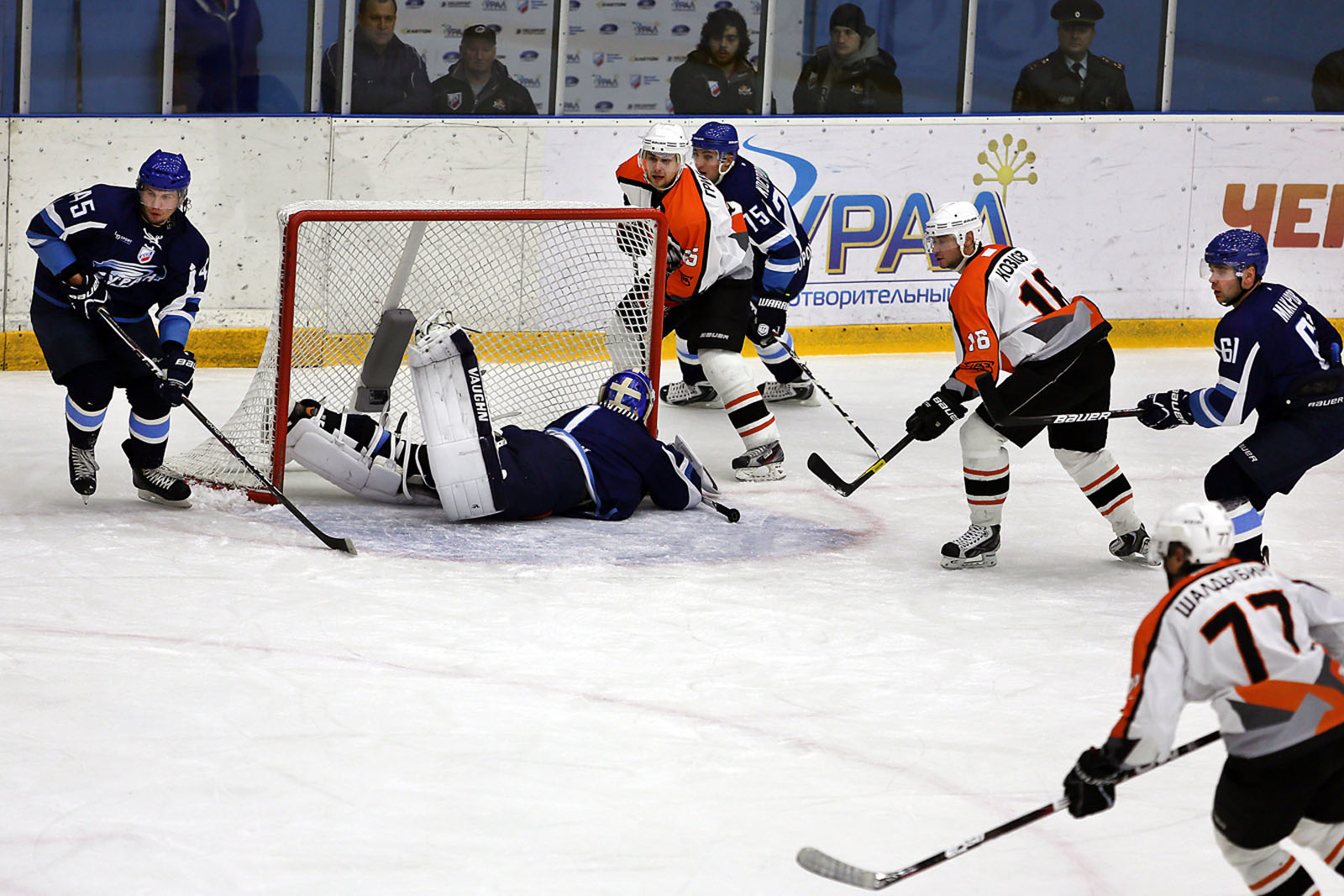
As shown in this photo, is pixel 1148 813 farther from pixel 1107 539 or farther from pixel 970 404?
pixel 970 404

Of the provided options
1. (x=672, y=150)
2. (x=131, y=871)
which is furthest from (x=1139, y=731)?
(x=672, y=150)

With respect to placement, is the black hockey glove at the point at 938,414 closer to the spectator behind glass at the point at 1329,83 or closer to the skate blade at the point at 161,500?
A: the skate blade at the point at 161,500

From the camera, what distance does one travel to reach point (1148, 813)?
2.67 m

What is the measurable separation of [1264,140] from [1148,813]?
575 cm

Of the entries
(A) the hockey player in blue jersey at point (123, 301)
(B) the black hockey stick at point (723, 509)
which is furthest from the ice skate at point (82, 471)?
(B) the black hockey stick at point (723, 509)

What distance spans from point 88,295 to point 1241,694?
317 cm

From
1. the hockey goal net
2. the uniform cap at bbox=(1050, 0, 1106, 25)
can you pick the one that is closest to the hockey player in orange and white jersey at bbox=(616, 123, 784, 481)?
the hockey goal net

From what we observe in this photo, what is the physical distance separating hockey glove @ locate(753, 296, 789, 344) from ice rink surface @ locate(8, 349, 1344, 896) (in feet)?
3.17

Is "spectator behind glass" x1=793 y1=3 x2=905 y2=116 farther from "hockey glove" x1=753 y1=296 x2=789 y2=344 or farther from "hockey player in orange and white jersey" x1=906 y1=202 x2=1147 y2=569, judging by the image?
"hockey player in orange and white jersey" x1=906 y1=202 x2=1147 y2=569

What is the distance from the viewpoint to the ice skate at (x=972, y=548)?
13.8ft

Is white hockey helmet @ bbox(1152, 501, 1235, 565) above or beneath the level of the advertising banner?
beneath

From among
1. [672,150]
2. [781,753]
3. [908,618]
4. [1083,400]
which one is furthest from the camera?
[672,150]

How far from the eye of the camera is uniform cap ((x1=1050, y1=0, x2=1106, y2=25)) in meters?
7.48

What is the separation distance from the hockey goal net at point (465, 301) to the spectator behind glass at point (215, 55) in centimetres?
183
